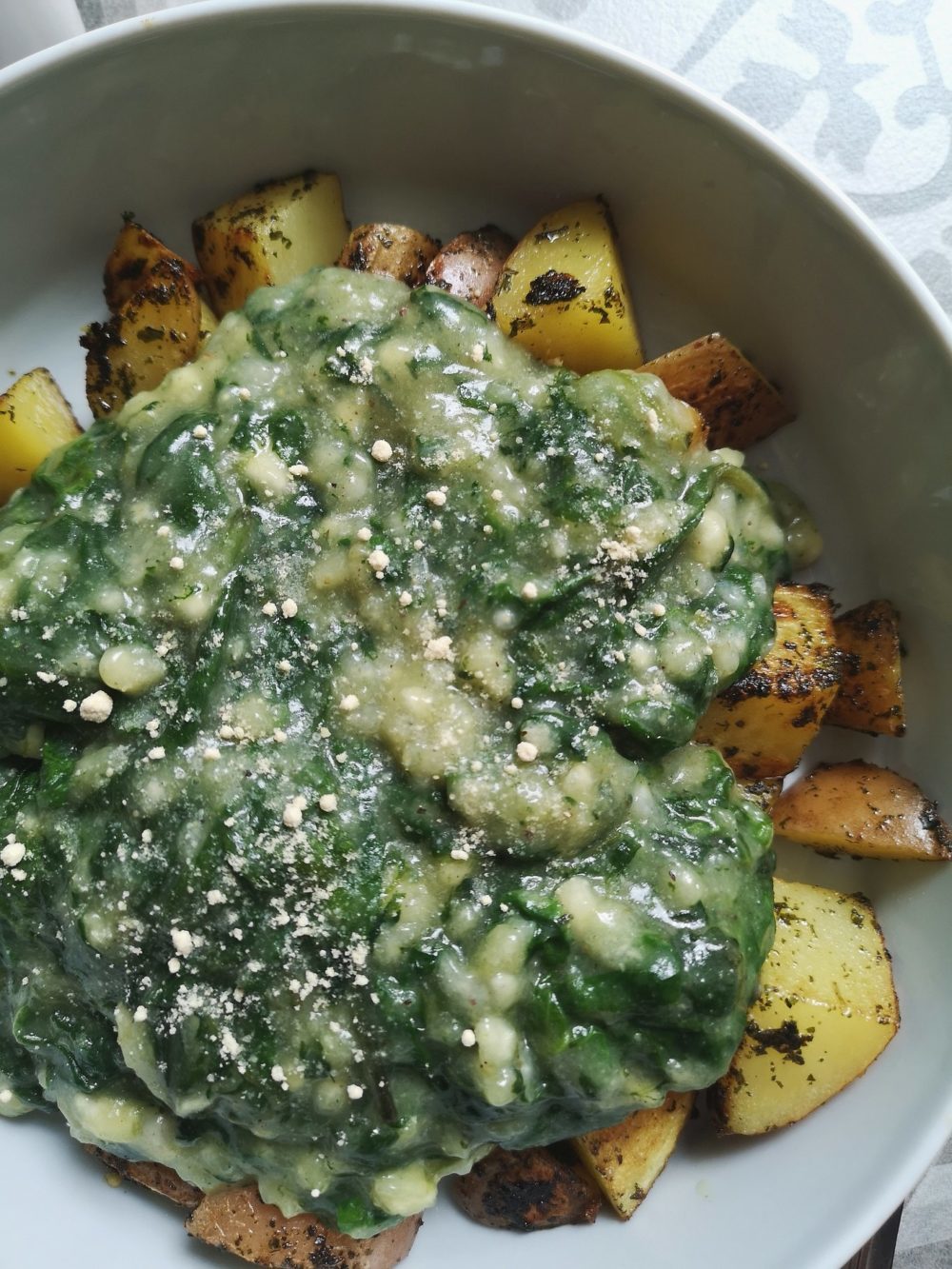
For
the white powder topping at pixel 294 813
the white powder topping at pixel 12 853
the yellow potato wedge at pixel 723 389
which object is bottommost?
the white powder topping at pixel 12 853

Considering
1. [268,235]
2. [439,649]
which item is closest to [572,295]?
[268,235]

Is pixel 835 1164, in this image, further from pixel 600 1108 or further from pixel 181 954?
pixel 181 954

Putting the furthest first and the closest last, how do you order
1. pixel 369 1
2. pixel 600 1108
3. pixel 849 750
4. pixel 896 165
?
1. pixel 896 165
2. pixel 849 750
3. pixel 369 1
4. pixel 600 1108

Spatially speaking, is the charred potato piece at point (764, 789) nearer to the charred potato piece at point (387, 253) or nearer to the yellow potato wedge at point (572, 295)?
the yellow potato wedge at point (572, 295)

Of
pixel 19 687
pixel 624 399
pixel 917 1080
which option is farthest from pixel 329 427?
pixel 917 1080

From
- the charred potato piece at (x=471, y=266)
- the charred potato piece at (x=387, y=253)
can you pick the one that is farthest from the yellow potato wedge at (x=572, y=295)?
the charred potato piece at (x=387, y=253)

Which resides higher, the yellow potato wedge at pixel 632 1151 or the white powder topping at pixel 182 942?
the white powder topping at pixel 182 942

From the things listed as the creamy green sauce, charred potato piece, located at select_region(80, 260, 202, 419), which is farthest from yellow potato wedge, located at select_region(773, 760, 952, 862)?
charred potato piece, located at select_region(80, 260, 202, 419)
